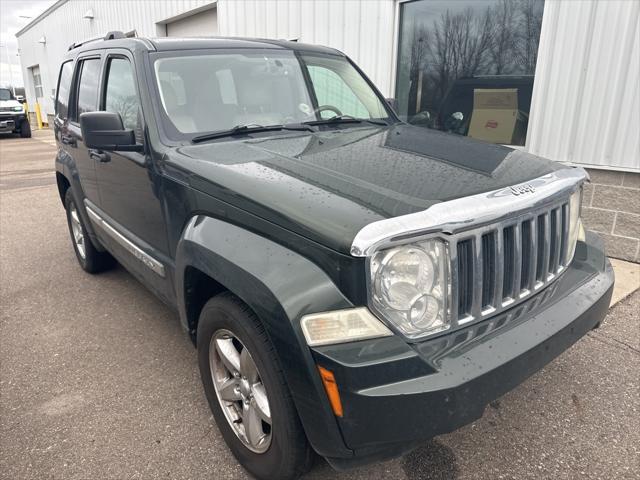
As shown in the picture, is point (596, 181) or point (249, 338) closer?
point (249, 338)

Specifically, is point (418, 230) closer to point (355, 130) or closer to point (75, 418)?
point (355, 130)

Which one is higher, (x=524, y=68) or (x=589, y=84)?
(x=524, y=68)

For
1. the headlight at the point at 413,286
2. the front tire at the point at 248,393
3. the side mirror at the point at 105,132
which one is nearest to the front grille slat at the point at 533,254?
the headlight at the point at 413,286

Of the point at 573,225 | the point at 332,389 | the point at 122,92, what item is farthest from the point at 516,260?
the point at 122,92

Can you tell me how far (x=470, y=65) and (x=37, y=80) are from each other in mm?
29931

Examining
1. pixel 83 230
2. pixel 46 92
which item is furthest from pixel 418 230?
pixel 46 92

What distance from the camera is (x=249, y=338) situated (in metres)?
Result: 1.81

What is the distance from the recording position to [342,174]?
1.94 meters

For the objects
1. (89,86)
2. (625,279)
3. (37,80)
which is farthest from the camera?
(37,80)

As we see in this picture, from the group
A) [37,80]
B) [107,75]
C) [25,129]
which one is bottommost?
[25,129]

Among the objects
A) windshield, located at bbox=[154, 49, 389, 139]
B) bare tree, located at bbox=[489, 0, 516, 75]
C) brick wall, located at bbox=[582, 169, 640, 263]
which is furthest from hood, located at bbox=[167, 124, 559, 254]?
bare tree, located at bbox=[489, 0, 516, 75]

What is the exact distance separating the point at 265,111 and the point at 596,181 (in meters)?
3.38

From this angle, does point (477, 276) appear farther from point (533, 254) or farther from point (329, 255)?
point (329, 255)

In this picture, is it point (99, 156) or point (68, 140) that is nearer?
point (99, 156)
